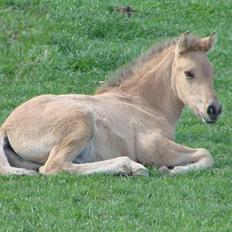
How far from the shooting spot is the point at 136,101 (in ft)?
36.9

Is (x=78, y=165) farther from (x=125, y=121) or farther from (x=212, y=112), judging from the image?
(x=212, y=112)

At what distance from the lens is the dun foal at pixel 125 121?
10086 millimetres

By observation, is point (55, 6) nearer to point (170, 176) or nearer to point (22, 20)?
point (22, 20)

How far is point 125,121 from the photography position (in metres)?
10.8

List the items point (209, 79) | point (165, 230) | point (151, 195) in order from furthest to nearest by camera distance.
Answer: point (209, 79)
point (151, 195)
point (165, 230)

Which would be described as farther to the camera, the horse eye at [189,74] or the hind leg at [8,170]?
the horse eye at [189,74]

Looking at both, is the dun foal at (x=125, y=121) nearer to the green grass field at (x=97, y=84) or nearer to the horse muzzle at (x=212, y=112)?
the horse muzzle at (x=212, y=112)

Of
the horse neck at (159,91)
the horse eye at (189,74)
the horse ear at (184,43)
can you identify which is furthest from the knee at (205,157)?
the horse ear at (184,43)

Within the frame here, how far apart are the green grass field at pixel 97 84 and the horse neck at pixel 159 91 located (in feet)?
2.14

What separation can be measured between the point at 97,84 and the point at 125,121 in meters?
4.40

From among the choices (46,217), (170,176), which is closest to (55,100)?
(170,176)

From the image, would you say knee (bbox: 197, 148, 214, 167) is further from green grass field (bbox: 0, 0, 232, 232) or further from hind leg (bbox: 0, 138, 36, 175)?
hind leg (bbox: 0, 138, 36, 175)

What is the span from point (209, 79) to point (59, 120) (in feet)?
5.55

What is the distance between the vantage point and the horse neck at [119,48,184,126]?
11.3m
